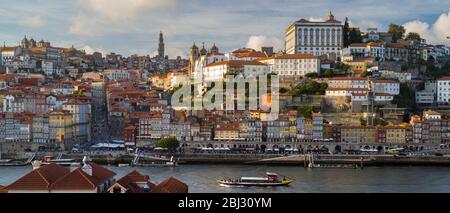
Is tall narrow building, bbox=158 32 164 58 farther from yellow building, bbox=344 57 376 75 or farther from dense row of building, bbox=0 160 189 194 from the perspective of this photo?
dense row of building, bbox=0 160 189 194

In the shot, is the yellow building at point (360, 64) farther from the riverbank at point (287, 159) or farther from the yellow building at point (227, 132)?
the riverbank at point (287, 159)

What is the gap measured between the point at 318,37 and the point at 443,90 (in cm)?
393

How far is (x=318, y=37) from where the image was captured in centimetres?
1769

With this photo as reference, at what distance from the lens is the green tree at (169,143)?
11.9 metres

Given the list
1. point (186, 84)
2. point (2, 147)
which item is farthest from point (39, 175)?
point (186, 84)

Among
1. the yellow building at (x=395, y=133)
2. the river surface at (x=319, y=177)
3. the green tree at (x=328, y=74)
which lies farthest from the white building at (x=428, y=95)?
the river surface at (x=319, y=177)

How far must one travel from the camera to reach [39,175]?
3.47 m

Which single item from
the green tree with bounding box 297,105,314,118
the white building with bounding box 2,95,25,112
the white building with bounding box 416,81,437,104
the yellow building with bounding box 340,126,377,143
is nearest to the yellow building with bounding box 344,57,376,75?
the white building with bounding box 416,81,437,104

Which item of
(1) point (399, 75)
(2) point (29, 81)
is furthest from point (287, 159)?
(2) point (29, 81)

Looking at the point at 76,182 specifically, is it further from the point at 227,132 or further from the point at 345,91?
the point at 345,91

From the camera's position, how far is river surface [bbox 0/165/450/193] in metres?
7.37

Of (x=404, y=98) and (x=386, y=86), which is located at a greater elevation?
(x=386, y=86)
